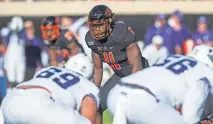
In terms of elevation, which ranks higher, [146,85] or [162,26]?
[146,85]

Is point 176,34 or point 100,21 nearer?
point 100,21

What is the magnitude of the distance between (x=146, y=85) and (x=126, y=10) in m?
7.18

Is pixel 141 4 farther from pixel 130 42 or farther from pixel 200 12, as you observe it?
pixel 130 42

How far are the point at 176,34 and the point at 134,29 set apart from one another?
75 centimetres

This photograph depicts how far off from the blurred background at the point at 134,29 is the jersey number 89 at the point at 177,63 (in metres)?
6.12

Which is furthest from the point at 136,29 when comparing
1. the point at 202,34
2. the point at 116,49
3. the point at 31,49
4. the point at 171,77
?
the point at 171,77

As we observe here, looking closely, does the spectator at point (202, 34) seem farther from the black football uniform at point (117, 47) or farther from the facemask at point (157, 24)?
the black football uniform at point (117, 47)

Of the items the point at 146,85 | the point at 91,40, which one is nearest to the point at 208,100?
the point at 146,85

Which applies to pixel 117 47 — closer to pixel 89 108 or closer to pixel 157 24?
pixel 89 108

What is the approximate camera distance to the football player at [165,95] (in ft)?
13.1

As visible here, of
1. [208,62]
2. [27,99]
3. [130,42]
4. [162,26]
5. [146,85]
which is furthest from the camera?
[162,26]

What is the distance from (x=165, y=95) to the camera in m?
4.04

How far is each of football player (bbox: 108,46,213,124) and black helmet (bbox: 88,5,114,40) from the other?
3.40 feet

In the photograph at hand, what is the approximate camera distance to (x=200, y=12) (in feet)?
35.9
